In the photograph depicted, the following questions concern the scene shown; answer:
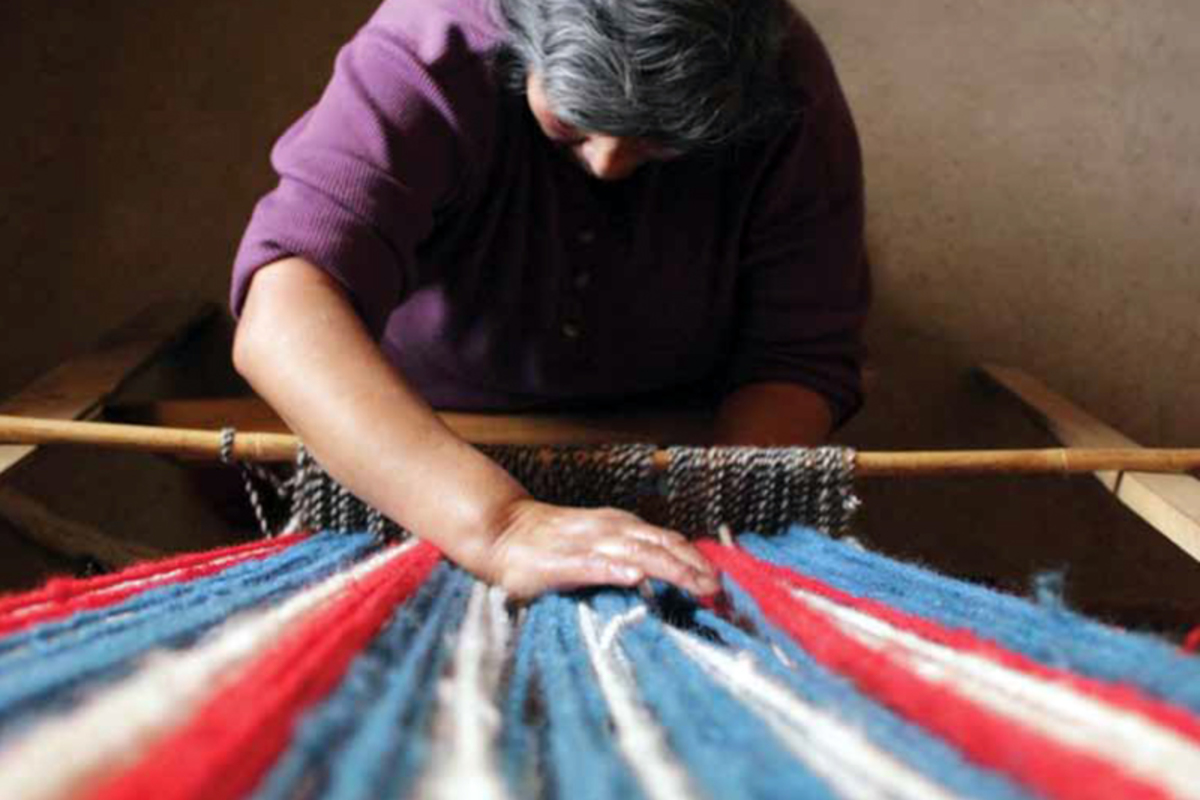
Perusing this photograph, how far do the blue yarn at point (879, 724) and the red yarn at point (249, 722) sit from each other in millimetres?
179

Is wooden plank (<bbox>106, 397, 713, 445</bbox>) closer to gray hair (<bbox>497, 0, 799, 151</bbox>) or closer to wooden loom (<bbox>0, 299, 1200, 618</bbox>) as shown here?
wooden loom (<bbox>0, 299, 1200, 618</bbox>)

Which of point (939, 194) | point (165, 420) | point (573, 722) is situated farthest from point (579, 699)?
point (939, 194)

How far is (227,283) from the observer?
4.83 feet

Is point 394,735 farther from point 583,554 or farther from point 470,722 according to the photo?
point 583,554

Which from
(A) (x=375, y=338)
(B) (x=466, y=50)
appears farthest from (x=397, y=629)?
(B) (x=466, y=50)

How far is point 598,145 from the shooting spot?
0.81 metres

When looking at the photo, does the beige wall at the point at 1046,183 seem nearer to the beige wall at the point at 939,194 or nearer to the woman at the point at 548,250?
the beige wall at the point at 939,194

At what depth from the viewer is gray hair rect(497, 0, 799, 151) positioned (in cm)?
70

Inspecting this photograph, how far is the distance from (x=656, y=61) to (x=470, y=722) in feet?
1.59

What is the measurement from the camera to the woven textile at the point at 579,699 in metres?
0.30

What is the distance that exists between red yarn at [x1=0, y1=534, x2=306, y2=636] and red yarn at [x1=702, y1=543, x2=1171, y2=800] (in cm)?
36

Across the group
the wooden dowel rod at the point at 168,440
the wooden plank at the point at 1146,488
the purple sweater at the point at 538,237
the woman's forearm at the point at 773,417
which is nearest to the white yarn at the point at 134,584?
the wooden dowel rod at the point at 168,440

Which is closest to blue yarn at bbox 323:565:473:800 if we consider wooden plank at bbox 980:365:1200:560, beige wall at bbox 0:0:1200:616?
wooden plank at bbox 980:365:1200:560

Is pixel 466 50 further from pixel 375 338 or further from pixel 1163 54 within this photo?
pixel 1163 54
